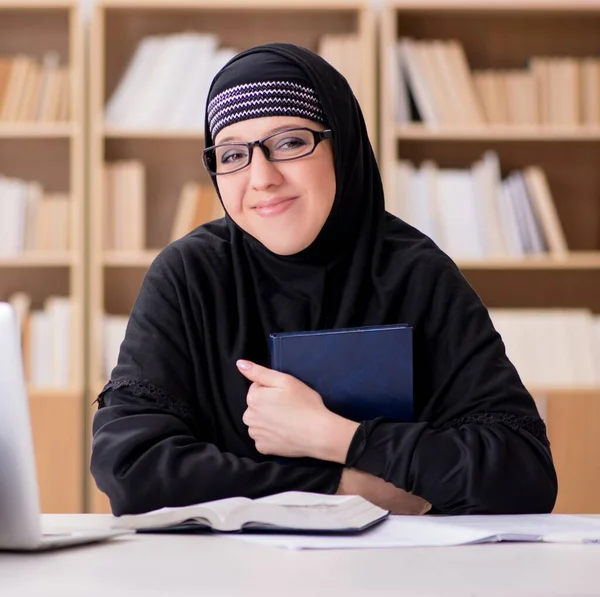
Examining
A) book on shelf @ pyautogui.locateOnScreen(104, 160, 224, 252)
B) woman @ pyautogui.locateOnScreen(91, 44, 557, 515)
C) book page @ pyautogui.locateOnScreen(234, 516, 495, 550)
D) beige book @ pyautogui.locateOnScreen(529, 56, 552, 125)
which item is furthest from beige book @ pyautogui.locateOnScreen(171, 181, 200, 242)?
book page @ pyautogui.locateOnScreen(234, 516, 495, 550)

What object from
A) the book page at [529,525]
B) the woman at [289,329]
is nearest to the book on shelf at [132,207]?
the woman at [289,329]

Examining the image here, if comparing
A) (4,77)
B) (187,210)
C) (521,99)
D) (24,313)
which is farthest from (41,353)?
(521,99)

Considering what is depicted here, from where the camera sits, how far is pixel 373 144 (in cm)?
353

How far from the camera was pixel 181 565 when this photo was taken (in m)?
0.91

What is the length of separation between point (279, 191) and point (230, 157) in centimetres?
11

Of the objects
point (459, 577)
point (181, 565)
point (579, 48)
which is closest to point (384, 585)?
point (459, 577)

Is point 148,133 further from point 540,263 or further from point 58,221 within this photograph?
point 540,263

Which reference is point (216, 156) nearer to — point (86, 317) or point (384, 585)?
point (384, 585)

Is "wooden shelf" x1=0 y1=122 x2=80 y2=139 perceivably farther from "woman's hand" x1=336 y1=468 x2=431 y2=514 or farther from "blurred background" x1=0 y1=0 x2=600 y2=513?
"woman's hand" x1=336 y1=468 x2=431 y2=514

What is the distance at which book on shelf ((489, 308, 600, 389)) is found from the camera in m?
3.41

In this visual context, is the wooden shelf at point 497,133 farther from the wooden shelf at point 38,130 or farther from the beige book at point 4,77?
the beige book at point 4,77

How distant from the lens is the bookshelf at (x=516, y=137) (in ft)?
11.3

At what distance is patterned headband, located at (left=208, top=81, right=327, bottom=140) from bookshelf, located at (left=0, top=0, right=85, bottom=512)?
1941mm

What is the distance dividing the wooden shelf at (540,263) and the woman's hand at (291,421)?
205 cm
